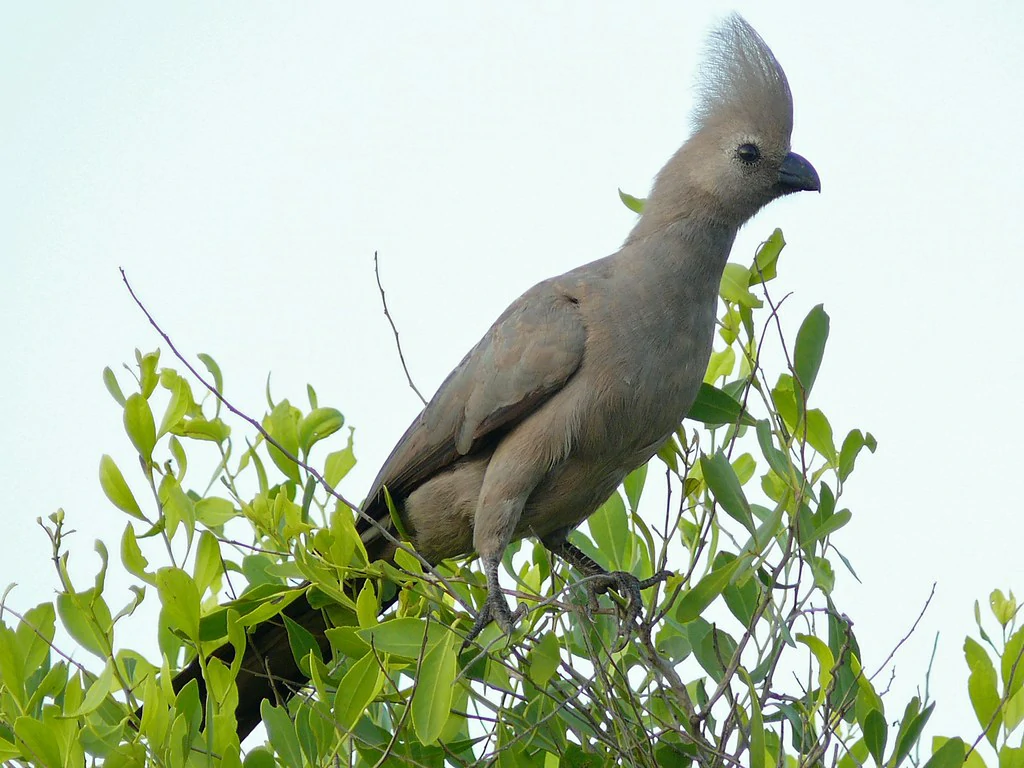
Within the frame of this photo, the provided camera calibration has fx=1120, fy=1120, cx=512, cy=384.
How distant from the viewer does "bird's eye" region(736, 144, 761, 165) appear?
4332 mm

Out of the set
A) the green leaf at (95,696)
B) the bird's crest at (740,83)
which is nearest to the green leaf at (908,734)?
the green leaf at (95,696)

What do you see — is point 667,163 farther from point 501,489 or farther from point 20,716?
point 20,716

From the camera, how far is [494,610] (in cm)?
357

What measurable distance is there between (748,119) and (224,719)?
296cm

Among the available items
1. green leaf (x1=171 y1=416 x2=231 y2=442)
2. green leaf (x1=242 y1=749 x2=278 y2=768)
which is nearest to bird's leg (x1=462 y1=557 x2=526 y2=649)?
green leaf (x1=242 y1=749 x2=278 y2=768)

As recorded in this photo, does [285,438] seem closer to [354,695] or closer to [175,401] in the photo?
[175,401]

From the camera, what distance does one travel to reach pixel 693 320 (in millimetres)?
3910

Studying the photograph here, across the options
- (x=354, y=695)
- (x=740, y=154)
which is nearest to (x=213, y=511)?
(x=354, y=695)

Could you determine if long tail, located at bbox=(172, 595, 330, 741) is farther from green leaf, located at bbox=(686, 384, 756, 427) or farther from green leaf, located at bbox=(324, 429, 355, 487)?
green leaf, located at bbox=(686, 384, 756, 427)

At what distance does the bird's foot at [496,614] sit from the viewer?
11.1 feet

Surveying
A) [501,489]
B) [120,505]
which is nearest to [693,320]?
[501,489]

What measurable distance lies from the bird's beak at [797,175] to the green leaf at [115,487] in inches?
106

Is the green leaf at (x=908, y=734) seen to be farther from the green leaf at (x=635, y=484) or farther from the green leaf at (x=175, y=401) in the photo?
the green leaf at (x=175, y=401)

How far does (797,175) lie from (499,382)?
143 cm
